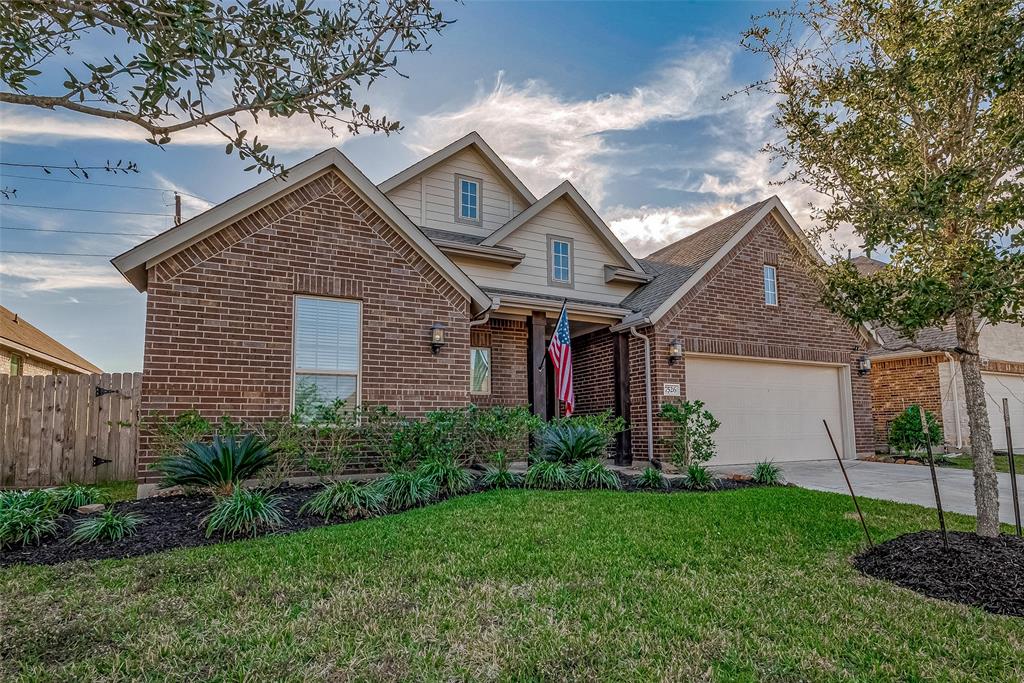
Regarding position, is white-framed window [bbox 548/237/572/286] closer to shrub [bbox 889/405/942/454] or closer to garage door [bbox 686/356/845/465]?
garage door [bbox 686/356/845/465]

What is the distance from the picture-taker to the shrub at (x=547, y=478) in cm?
802

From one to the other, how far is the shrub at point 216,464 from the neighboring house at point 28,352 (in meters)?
10.7

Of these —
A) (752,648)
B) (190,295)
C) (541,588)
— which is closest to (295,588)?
(541,588)

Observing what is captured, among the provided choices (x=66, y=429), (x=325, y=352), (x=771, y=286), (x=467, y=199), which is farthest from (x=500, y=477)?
(x=771, y=286)

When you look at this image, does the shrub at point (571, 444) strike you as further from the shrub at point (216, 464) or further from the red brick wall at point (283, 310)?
the shrub at point (216, 464)

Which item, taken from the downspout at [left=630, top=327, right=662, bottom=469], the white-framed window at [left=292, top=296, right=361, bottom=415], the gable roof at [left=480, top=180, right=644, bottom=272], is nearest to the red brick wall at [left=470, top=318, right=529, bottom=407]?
the gable roof at [left=480, top=180, right=644, bottom=272]

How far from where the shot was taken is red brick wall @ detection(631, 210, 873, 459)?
11562 mm

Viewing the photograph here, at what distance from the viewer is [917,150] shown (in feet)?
18.6

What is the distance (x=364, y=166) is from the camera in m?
9.62

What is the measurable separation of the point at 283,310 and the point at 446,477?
3.40m

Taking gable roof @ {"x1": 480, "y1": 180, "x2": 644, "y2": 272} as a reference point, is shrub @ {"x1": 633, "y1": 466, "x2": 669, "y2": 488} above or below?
below

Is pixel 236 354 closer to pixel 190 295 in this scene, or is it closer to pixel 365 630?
pixel 190 295

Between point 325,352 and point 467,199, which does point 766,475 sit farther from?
point 467,199

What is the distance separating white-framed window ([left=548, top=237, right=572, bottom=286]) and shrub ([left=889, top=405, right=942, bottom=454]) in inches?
371
